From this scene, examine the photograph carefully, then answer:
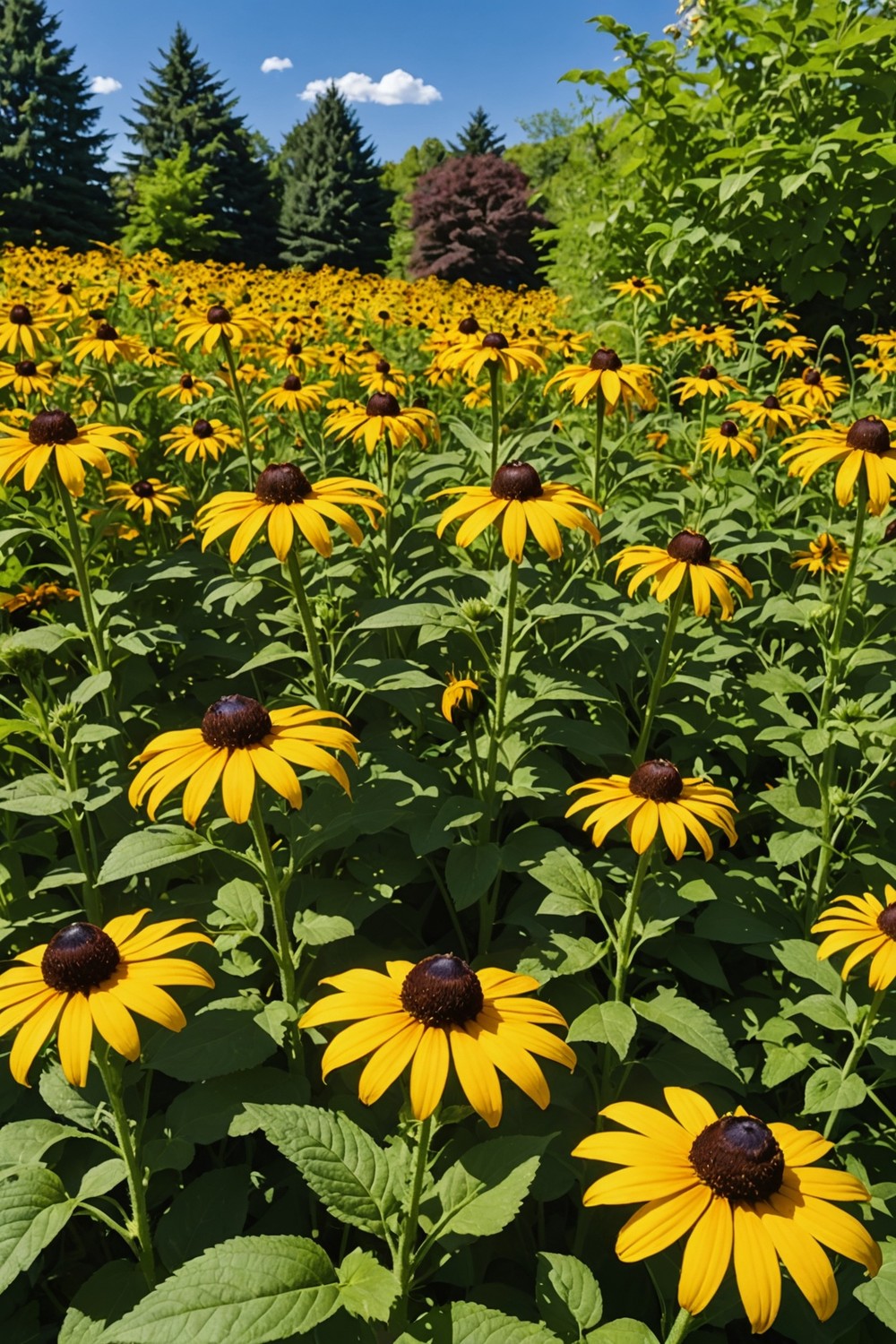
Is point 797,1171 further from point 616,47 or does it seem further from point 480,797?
point 616,47

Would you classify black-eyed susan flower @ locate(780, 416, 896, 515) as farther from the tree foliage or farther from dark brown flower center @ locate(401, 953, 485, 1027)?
the tree foliage

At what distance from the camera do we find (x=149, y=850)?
189 centimetres

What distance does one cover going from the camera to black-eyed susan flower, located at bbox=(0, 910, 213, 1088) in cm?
138

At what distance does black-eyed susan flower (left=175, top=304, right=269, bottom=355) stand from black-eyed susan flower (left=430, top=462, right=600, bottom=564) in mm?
2218

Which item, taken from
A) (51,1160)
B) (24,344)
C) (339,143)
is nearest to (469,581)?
(51,1160)

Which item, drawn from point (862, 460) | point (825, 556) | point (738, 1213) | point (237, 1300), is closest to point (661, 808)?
point (738, 1213)

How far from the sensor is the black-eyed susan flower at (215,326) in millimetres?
4184

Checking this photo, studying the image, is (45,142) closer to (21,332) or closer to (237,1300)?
(21,332)

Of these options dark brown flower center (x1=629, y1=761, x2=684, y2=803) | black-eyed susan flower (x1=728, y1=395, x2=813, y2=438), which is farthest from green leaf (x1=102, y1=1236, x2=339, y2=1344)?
black-eyed susan flower (x1=728, y1=395, x2=813, y2=438)

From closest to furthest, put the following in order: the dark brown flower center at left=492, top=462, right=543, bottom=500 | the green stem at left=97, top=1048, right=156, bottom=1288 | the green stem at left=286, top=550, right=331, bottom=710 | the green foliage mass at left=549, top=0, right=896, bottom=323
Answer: the green stem at left=97, top=1048, right=156, bottom=1288 < the green stem at left=286, top=550, right=331, bottom=710 < the dark brown flower center at left=492, top=462, right=543, bottom=500 < the green foliage mass at left=549, top=0, right=896, bottom=323

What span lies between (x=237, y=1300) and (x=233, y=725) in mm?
957

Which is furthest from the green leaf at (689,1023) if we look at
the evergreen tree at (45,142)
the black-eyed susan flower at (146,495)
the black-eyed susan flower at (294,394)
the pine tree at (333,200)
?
the pine tree at (333,200)

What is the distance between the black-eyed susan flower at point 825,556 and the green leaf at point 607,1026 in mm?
2284

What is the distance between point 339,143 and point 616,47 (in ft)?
93.2
